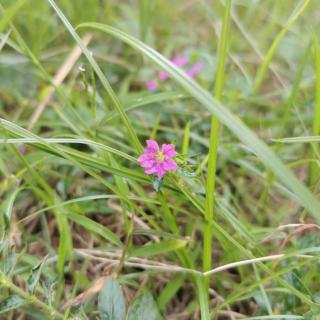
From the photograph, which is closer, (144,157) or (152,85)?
(144,157)

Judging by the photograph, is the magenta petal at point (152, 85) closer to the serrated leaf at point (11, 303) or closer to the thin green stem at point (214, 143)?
the thin green stem at point (214, 143)

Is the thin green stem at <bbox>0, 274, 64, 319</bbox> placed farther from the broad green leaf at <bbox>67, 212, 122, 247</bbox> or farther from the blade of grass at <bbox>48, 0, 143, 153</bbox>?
the blade of grass at <bbox>48, 0, 143, 153</bbox>

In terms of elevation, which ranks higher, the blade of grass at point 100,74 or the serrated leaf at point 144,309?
the blade of grass at point 100,74

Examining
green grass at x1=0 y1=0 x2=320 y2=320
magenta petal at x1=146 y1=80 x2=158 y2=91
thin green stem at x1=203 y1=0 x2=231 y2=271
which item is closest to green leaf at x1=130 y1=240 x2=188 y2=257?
green grass at x1=0 y1=0 x2=320 y2=320

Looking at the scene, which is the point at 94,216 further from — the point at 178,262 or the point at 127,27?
the point at 127,27

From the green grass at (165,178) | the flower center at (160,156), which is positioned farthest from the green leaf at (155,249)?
the flower center at (160,156)

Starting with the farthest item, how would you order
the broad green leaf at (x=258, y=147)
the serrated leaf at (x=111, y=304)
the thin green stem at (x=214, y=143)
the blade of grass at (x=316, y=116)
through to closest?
1. the blade of grass at (x=316, y=116)
2. the serrated leaf at (x=111, y=304)
3. the thin green stem at (x=214, y=143)
4. the broad green leaf at (x=258, y=147)

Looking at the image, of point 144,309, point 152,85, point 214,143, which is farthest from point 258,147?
point 152,85

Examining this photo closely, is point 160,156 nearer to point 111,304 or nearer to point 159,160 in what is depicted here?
point 159,160
